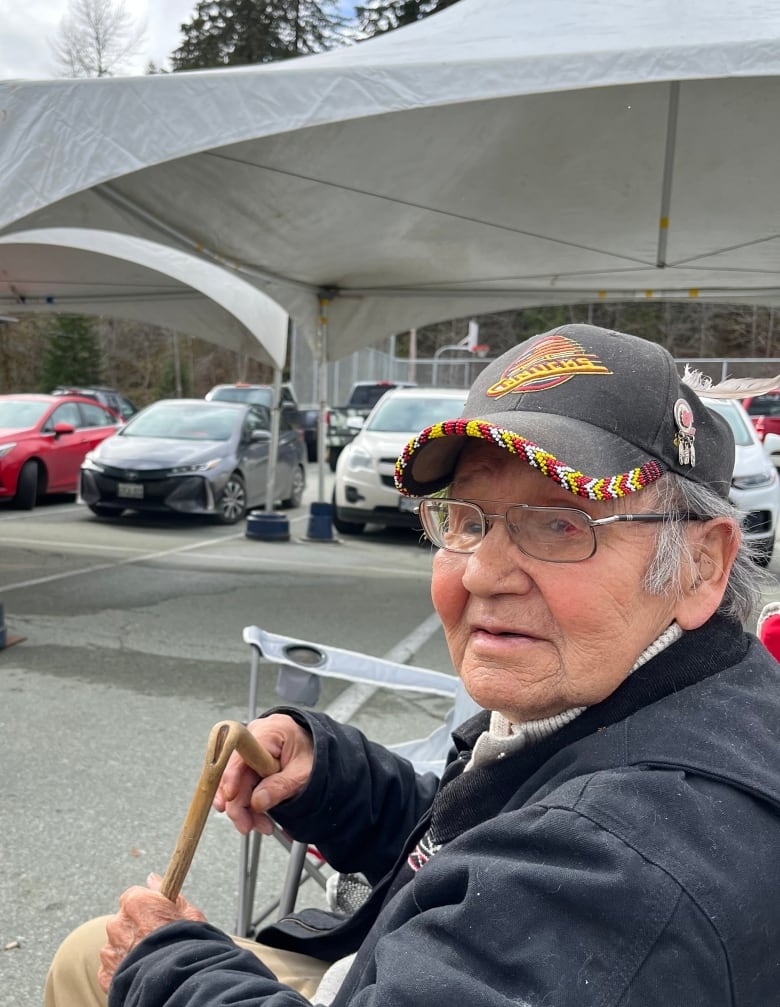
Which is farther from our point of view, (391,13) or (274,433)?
(391,13)

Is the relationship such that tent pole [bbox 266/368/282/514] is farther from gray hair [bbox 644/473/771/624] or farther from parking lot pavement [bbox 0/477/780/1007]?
gray hair [bbox 644/473/771/624]

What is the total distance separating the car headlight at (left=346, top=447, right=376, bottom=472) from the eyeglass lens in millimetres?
8544

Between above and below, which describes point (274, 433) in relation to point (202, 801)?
below

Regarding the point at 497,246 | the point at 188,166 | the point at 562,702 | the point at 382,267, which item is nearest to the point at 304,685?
the point at 562,702

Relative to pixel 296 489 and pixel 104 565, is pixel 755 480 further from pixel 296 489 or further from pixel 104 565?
pixel 104 565

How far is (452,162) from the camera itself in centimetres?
580

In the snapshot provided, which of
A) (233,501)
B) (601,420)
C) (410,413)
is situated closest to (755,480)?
(410,413)

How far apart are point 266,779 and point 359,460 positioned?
841cm

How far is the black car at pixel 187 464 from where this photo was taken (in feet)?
34.2

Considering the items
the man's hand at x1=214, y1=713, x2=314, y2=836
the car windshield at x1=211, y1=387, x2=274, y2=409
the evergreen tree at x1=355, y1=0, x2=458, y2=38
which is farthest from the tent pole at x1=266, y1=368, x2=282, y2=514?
the car windshield at x1=211, y1=387, x2=274, y2=409

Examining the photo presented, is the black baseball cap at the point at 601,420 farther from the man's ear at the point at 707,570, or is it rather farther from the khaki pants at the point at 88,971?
the khaki pants at the point at 88,971

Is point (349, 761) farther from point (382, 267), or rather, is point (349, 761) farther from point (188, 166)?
point (382, 267)

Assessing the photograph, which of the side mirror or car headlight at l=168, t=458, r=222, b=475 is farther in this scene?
car headlight at l=168, t=458, r=222, b=475

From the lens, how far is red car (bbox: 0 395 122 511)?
1130cm
